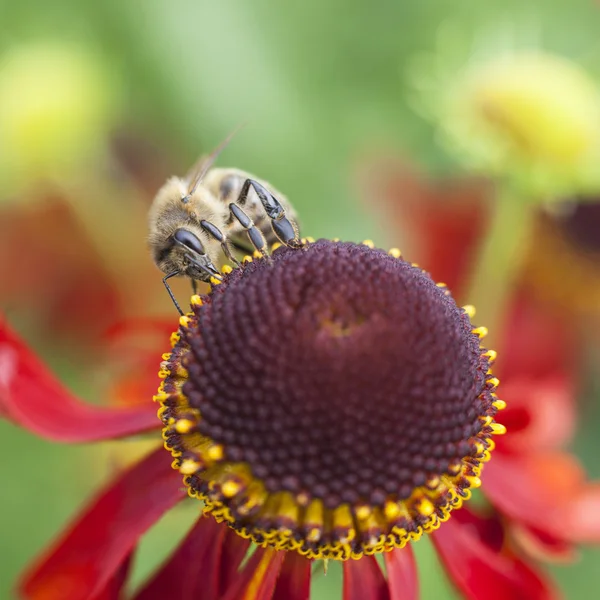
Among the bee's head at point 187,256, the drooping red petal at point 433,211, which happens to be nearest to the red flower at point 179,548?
the bee's head at point 187,256

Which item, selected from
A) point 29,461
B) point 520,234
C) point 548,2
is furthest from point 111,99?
point 548,2

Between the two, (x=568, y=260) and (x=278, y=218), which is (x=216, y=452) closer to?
(x=278, y=218)

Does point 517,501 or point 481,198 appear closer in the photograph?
point 517,501

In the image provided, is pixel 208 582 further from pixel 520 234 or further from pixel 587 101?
pixel 587 101

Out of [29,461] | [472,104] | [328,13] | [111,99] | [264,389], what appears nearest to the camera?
[264,389]

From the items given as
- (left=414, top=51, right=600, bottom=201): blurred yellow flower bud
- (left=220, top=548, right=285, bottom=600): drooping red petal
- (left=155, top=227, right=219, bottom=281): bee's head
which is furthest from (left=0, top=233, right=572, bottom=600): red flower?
(left=414, top=51, right=600, bottom=201): blurred yellow flower bud

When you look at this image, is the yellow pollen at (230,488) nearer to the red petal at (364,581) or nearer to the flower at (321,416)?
the flower at (321,416)

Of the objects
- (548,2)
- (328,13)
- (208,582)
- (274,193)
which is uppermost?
(548,2)

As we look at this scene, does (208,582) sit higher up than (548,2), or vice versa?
(548,2)

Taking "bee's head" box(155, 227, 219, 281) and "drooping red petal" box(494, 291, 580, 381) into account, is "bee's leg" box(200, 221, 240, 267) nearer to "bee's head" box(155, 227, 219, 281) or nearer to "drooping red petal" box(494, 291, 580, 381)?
"bee's head" box(155, 227, 219, 281)
